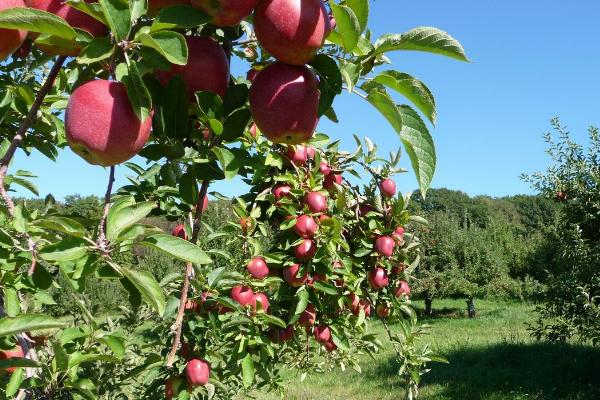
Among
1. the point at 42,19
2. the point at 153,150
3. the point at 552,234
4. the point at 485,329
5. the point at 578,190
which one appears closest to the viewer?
the point at 42,19

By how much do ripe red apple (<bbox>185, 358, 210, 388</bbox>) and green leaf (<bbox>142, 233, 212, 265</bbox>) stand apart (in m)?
0.95

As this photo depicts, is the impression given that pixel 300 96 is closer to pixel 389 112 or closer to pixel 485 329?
pixel 389 112

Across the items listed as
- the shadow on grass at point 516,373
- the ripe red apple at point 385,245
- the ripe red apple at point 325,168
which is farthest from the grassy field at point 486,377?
the ripe red apple at point 325,168

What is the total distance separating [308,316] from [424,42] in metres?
1.49

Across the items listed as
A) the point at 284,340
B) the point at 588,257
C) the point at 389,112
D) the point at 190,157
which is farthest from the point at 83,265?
the point at 588,257

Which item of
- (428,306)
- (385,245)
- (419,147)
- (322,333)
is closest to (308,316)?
(322,333)

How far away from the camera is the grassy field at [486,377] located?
554cm

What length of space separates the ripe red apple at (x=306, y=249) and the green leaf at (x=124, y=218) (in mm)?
1162

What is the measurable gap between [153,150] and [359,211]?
1.55m

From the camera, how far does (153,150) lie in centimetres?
72

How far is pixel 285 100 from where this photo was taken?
2.04ft

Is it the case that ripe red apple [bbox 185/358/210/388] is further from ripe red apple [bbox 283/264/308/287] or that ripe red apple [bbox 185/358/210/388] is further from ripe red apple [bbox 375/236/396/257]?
ripe red apple [bbox 375/236/396/257]

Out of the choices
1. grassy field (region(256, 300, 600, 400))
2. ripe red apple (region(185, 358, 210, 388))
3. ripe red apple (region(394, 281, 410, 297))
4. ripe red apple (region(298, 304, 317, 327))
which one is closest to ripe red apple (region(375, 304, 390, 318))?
ripe red apple (region(394, 281, 410, 297))

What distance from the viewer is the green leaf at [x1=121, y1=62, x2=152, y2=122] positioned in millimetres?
547
